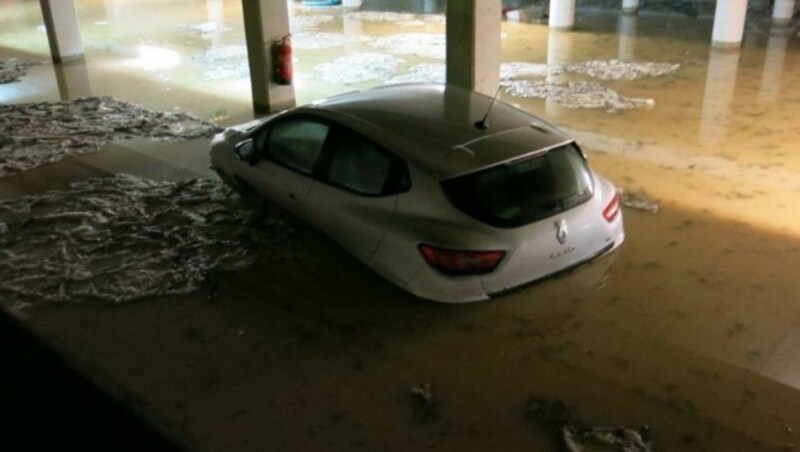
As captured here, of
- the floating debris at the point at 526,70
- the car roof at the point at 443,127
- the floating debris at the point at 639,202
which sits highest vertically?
the car roof at the point at 443,127

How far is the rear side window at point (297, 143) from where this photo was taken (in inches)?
221

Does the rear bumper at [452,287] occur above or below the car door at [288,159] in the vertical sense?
below

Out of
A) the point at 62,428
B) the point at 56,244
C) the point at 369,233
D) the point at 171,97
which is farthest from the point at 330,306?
the point at 171,97

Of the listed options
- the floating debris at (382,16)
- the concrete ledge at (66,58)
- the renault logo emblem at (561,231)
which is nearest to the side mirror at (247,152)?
the renault logo emblem at (561,231)

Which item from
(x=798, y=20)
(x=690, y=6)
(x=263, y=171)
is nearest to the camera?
(x=263, y=171)

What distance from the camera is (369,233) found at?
16.6ft

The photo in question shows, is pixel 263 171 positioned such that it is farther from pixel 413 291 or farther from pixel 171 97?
pixel 171 97

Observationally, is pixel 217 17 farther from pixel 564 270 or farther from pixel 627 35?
pixel 564 270

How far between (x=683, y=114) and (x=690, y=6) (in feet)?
34.7

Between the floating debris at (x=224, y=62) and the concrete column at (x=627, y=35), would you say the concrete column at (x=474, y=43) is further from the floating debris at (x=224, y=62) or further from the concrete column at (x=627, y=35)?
the floating debris at (x=224, y=62)

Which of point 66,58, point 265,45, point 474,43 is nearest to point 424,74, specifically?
point 265,45

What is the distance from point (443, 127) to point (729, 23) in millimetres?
11059

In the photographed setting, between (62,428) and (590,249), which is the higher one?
(590,249)

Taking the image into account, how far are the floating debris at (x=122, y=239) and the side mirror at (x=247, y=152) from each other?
56cm
